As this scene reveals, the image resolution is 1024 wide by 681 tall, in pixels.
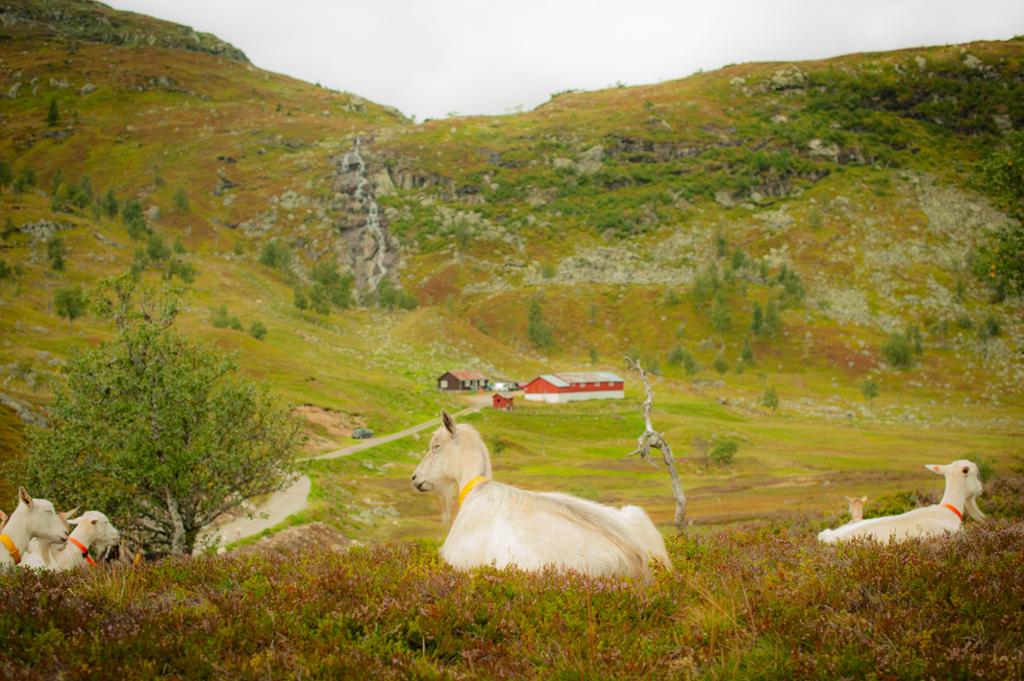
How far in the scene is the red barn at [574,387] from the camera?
119 metres

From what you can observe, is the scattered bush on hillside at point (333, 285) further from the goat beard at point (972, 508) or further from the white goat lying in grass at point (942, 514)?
the goat beard at point (972, 508)

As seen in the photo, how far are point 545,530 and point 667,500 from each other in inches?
2127

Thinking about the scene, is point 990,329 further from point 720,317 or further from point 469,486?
point 469,486

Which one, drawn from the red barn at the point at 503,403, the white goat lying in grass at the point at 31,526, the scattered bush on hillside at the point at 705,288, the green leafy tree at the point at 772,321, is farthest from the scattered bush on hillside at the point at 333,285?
the white goat lying in grass at the point at 31,526

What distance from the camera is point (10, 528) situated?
13.4 m

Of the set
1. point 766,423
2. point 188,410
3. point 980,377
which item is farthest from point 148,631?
point 980,377

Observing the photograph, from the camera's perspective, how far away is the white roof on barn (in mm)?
120500

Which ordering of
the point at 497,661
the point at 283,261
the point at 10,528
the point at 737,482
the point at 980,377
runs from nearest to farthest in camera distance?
the point at 497,661 → the point at 10,528 → the point at 737,482 → the point at 980,377 → the point at 283,261

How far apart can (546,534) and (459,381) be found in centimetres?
11122

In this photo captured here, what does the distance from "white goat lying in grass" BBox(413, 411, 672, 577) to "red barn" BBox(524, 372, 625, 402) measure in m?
109

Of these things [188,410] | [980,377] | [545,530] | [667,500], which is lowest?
[980,377]

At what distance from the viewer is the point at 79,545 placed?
15.1m

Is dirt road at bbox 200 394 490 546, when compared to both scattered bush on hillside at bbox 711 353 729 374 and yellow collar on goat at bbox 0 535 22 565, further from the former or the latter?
scattered bush on hillside at bbox 711 353 729 374

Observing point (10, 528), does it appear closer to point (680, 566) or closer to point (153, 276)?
point (680, 566)
